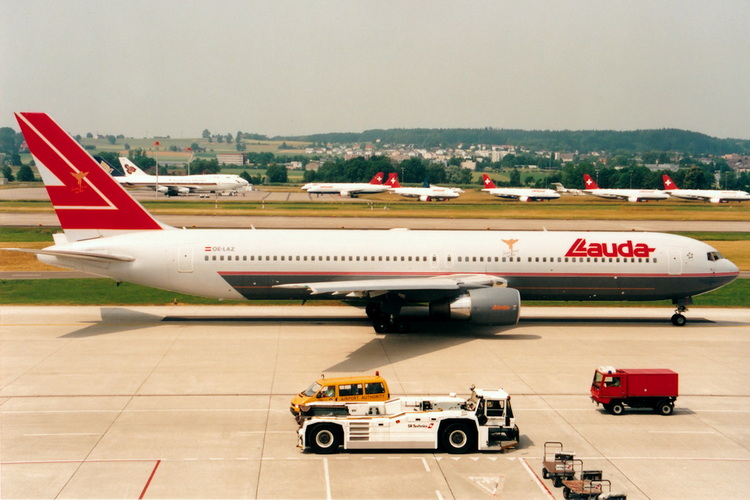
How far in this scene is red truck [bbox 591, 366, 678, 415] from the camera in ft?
85.0

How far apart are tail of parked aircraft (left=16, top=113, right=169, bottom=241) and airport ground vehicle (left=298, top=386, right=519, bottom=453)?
2191 cm

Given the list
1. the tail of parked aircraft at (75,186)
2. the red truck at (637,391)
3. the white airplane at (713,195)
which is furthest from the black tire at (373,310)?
the white airplane at (713,195)

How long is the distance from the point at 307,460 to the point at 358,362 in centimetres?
1072

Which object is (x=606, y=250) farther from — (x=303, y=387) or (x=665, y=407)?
(x=303, y=387)

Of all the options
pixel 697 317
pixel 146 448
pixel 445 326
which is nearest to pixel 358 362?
pixel 445 326

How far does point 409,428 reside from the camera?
21750mm

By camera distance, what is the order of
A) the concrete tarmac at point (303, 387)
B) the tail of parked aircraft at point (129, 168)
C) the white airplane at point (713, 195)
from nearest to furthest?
the concrete tarmac at point (303, 387), the white airplane at point (713, 195), the tail of parked aircraft at point (129, 168)

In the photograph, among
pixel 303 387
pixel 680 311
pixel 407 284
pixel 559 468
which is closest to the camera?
pixel 559 468

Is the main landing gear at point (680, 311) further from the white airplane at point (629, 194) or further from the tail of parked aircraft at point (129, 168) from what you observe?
the tail of parked aircraft at point (129, 168)

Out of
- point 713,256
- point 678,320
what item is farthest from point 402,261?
point 713,256

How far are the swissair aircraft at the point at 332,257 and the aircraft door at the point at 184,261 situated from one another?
52 mm

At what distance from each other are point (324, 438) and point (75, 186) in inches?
935

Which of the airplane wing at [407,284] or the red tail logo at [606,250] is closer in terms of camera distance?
the airplane wing at [407,284]

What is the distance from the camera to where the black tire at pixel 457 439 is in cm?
2184
